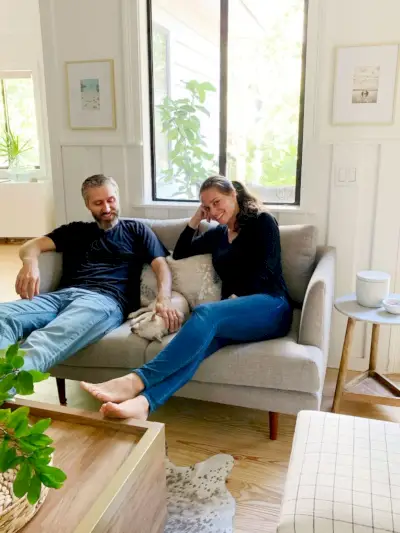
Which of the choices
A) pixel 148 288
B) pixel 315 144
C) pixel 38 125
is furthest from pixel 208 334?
pixel 38 125

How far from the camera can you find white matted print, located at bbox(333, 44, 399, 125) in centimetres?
233

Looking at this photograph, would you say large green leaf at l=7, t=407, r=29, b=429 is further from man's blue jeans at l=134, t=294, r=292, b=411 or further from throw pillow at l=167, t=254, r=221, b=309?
throw pillow at l=167, t=254, r=221, b=309

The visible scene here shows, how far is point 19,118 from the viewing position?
19.6 ft

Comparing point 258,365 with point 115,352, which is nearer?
point 258,365

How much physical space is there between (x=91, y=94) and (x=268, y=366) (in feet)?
6.25

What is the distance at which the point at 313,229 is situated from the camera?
93.1 inches

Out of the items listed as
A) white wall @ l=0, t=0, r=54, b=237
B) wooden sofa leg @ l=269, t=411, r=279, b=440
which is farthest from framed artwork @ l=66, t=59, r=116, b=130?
white wall @ l=0, t=0, r=54, b=237

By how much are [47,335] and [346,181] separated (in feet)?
5.40

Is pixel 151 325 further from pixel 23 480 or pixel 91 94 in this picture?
pixel 91 94

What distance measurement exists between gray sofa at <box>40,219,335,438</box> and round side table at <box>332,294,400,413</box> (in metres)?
0.16

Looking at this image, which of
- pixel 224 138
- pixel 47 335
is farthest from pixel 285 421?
pixel 224 138

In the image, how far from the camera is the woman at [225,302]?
173cm

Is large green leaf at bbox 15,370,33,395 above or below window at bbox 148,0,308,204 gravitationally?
below

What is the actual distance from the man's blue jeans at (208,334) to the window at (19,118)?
469 centimetres
